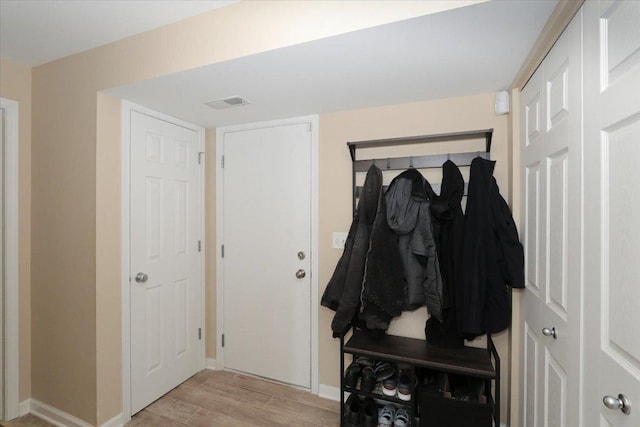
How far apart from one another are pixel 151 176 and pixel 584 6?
235 centimetres

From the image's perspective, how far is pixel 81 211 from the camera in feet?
6.02

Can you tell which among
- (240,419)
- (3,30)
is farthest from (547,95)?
(3,30)

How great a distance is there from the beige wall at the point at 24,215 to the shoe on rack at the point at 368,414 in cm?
224

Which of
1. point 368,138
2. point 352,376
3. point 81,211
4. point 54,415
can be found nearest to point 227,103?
point 368,138

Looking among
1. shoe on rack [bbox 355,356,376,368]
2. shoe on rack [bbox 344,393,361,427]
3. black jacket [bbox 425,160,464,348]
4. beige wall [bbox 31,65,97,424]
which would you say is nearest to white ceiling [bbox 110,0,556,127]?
beige wall [bbox 31,65,97,424]

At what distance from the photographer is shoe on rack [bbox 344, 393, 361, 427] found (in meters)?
1.79

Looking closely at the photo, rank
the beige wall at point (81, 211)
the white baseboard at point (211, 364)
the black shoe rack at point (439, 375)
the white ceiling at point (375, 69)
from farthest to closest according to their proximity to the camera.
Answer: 1. the white baseboard at point (211, 364)
2. the beige wall at point (81, 211)
3. the black shoe rack at point (439, 375)
4. the white ceiling at point (375, 69)

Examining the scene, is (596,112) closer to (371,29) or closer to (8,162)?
(371,29)

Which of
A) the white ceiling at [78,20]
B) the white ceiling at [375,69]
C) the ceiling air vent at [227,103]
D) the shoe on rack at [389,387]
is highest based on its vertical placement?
the white ceiling at [78,20]

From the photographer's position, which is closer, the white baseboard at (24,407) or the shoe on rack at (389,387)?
the shoe on rack at (389,387)

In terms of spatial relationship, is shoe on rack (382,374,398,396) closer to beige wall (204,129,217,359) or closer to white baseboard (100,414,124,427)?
beige wall (204,129,217,359)

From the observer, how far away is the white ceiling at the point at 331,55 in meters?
1.18

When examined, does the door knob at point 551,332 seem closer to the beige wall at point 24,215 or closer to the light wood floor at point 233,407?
the light wood floor at point 233,407

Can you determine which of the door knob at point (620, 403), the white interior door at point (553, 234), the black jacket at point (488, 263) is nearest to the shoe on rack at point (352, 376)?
the black jacket at point (488, 263)
